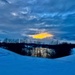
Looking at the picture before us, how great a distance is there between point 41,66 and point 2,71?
69 cm

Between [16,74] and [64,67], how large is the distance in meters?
0.91

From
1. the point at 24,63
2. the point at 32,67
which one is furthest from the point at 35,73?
the point at 24,63

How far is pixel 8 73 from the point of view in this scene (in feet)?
11.9

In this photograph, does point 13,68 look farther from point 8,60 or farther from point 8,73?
point 8,60

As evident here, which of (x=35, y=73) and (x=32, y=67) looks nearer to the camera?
(x=35, y=73)

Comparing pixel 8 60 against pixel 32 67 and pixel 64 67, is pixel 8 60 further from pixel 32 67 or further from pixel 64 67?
pixel 64 67

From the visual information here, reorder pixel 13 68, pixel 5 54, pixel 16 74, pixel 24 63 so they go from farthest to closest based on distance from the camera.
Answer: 1. pixel 5 54
2. pixel 24 63
3. pixel 13 68
4. pixel 16 74

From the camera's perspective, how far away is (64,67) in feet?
13.4

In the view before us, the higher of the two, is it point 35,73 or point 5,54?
point 5,54


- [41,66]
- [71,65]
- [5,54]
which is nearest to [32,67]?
[41,66]

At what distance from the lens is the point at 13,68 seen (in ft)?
12.6

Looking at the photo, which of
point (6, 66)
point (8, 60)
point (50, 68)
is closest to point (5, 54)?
point (8, 60)

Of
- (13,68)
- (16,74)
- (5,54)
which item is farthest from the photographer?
(5,54)

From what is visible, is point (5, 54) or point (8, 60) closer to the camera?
point (8, 60)
